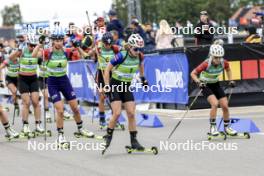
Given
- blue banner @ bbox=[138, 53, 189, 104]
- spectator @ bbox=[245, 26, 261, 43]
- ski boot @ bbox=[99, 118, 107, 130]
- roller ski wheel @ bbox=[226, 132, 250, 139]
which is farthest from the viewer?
spectator @ bbox=[245, 26, 261, 43]

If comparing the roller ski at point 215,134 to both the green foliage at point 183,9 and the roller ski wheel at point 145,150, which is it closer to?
the roller ski wheel at point 145,150

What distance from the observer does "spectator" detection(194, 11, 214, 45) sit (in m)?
20.2

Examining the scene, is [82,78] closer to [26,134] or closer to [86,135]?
[26,134]

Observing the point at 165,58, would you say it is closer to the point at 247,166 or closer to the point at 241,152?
the point at 241,152

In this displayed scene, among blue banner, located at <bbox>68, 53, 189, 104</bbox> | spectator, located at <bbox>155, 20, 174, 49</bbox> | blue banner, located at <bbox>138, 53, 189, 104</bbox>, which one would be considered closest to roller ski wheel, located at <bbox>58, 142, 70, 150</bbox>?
blue banner, located at <bbox>68, 53, 189, 104</bbox>

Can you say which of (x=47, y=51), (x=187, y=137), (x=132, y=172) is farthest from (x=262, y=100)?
(x=132, y=172)

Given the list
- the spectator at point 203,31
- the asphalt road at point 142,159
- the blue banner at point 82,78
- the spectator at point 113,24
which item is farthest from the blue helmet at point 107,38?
the blue banner at point 82,78

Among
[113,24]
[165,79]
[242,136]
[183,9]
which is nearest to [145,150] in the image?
[242,136]

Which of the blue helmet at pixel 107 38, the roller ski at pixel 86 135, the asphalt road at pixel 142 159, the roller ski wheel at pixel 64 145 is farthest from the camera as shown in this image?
the roller ski at pixel 86 135

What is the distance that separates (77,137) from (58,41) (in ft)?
8.00

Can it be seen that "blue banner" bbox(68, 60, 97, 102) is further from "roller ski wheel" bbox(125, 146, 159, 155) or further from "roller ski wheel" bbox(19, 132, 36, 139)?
"roller ski wheel" bbox(125, 146, 159, 155)

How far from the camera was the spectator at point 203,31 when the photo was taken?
2022cm

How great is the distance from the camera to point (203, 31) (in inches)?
810

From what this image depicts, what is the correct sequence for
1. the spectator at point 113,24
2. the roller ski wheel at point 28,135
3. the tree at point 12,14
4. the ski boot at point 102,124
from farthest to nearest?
the tree at point 12,14, the spectator at point 113,24, the ski boot at point 102,124, the roller ski wheel at point 28,135
